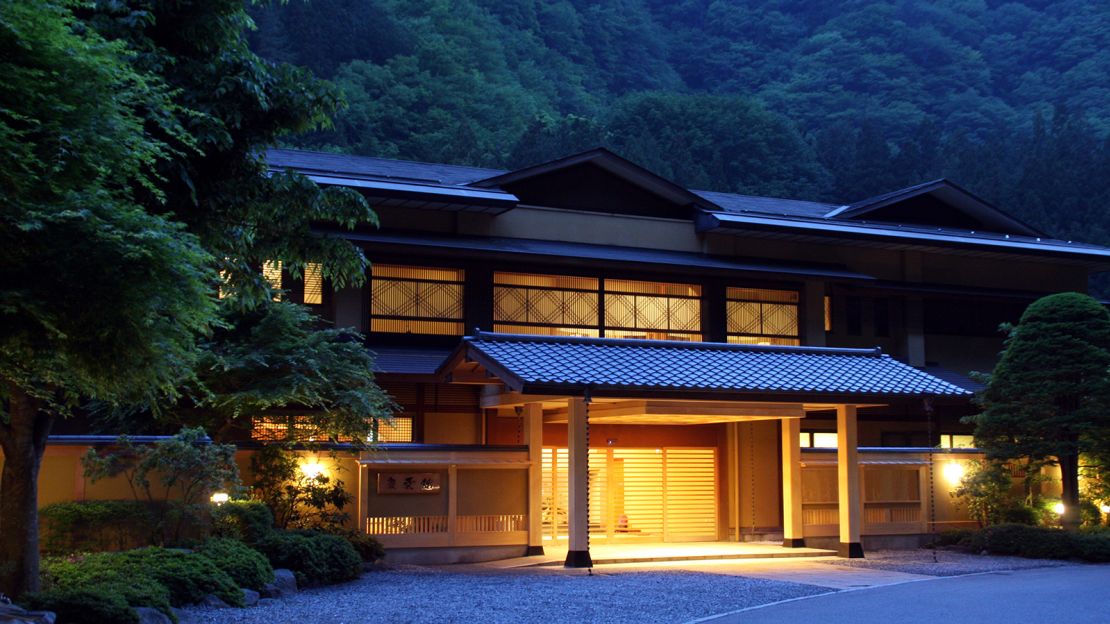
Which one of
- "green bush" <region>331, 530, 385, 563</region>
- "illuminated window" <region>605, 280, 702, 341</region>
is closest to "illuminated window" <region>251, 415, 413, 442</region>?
"green bush" <region>331, 530, 385, 563</region>

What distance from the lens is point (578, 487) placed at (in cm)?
1870

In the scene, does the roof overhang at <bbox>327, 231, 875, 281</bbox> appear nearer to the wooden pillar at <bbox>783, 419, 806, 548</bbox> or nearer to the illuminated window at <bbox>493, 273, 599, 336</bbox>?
the illuminated window at <bbox>493, 273, 599, 336</bbox>

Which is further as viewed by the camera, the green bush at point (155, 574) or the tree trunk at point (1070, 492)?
the tree trunk at point (1070, 492)

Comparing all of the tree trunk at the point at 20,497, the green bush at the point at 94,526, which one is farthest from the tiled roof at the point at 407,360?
the tree trunk at the point at 20,497

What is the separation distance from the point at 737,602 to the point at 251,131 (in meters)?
7.97

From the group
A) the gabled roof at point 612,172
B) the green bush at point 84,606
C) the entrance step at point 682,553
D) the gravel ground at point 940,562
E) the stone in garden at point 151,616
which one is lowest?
the gravel ground at point 940,562

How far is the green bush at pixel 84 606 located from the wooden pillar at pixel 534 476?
35.2 ft

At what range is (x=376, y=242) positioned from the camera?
23344mm

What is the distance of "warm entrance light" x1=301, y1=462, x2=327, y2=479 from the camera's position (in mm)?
18969

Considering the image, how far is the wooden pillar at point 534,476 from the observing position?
20.8 metres

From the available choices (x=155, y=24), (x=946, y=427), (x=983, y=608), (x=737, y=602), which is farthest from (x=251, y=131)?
(x=946, y=427)

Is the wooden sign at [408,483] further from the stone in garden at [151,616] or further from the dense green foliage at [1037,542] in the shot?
the dense green foliage at [1037,542]

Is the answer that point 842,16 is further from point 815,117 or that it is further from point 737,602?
point 737,602

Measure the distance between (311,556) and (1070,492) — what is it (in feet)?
50.5
